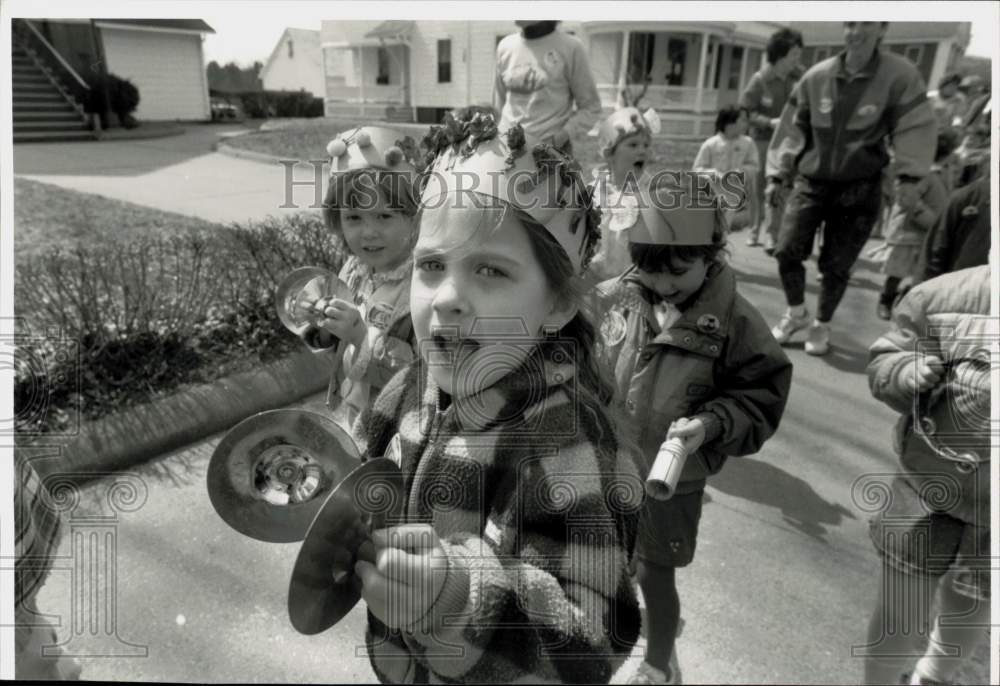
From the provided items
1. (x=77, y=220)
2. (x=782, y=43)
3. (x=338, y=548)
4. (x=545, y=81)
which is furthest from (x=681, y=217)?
(x=77, y=220)

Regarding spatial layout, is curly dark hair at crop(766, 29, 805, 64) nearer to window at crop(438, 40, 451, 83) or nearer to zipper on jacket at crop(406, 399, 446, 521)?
window at crop(438, 40, 451, 83)

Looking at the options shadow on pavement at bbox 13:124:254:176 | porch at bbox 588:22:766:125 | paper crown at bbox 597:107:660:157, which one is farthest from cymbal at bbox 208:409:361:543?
porch at bbox 588:22:766:125

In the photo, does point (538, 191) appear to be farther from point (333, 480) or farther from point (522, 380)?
point (333, 480)

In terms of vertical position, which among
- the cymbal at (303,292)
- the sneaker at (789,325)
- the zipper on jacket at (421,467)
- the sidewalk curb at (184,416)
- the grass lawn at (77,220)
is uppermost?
the cymbal at (303,292)

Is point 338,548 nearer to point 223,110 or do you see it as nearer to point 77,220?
point 77,220

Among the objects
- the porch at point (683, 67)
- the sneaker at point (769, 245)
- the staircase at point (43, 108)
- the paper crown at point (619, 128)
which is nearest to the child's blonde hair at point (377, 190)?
the paper crown at point (619, 128)

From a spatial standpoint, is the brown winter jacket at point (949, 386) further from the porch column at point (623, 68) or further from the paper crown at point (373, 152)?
the porch column at point (623, 68)

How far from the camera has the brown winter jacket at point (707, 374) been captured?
158 cm

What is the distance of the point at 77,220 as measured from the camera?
5.47 m

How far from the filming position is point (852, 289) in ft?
17.4

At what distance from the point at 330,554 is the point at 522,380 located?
1.38 feet

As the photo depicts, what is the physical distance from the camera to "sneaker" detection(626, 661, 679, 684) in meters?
1.84

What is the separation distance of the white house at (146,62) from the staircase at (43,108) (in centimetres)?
34

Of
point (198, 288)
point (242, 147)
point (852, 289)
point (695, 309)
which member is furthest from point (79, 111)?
point (695, 309)
